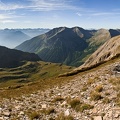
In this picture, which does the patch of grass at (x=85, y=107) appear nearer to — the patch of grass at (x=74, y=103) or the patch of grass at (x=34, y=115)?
the patch of grass at (x=74, y=103)

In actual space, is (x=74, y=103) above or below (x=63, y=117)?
above

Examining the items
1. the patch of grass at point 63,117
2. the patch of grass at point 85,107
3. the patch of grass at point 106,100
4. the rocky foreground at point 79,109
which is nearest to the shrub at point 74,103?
the rocky foreground at point 79,109

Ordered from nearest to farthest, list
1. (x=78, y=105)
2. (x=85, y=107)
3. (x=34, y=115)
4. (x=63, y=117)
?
(x=63, y=117) → (x=85, y=107) → (x=34, y=115) → (x=78, y=105)

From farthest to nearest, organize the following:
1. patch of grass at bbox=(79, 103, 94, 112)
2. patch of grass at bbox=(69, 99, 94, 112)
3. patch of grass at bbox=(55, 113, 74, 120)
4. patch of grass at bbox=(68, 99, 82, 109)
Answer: patch of grass at bbox=(68, 99, 82, 109) < patch of grass at bbox=(69, 99, 94, 112) < patch of grass at bbox=(79, 103, 94, 112) < patch of grass at bbox=(55, 113, 74, 120)

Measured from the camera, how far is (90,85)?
2838cm

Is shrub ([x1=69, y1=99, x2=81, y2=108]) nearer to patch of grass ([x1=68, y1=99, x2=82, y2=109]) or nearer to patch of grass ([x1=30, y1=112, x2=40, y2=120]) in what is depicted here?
patch of grass ([x1=68, y1=99, x2=82, y2=109])

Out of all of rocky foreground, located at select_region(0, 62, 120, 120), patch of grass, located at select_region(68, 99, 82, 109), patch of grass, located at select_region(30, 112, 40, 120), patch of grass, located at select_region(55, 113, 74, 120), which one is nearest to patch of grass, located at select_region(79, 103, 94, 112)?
rocky foreground, located at select_region(0, 62, 120, 120)

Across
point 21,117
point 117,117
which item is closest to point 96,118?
point 117,117

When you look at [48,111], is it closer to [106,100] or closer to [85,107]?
[85,107]

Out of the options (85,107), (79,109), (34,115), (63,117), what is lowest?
(34,115)

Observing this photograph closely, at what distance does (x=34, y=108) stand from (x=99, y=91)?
273 inches

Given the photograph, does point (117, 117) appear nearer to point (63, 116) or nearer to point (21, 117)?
point (63, 116)

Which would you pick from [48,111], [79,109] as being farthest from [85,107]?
[48,111]

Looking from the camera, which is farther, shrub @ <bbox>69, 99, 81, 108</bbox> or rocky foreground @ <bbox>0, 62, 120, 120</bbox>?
shrub @ <bbox>69, 99, 81, 108</bbox>
